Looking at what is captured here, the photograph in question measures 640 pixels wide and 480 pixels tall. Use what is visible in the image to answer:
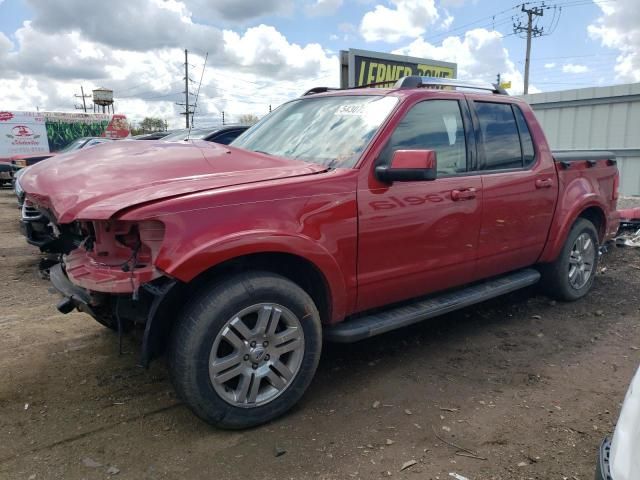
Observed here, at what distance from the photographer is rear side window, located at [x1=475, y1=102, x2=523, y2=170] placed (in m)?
4.12

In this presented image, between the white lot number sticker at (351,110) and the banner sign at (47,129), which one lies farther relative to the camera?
the banner sign at (47,129)

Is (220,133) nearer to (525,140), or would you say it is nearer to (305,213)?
(525,140)

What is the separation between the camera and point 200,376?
2711 mm

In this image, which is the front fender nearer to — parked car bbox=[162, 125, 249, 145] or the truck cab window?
the truck cab window

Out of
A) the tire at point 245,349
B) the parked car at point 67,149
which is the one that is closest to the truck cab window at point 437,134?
the tire at point 245,349

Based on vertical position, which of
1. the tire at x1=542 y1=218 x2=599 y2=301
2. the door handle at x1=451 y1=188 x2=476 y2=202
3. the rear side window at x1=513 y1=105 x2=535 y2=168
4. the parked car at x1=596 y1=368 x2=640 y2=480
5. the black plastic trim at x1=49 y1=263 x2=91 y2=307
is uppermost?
the rear side window at x1=513 y1=105 x2=535 y2=168

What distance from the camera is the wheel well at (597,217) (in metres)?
5.21

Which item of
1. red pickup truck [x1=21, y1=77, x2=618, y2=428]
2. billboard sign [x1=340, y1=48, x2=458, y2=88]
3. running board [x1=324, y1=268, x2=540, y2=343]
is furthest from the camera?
billboard sign [x1=340, y1=48, x2=458, y2=88]

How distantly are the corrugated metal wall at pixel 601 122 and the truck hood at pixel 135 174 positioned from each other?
428 inches

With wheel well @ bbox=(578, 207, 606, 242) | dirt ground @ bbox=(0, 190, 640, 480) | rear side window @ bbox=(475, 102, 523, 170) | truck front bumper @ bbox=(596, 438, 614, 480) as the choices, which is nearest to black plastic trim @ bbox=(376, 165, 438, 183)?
rear side window @ bbox=(475, 102, 523, 170)

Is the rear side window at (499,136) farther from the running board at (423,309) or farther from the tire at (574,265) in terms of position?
the tire at (574,265)

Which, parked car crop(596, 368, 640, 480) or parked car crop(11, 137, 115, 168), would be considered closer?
parked car crop(596, 368, 640, 480)

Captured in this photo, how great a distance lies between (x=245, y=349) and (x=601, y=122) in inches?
472

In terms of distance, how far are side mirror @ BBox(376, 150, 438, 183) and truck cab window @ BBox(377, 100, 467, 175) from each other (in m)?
0.20
